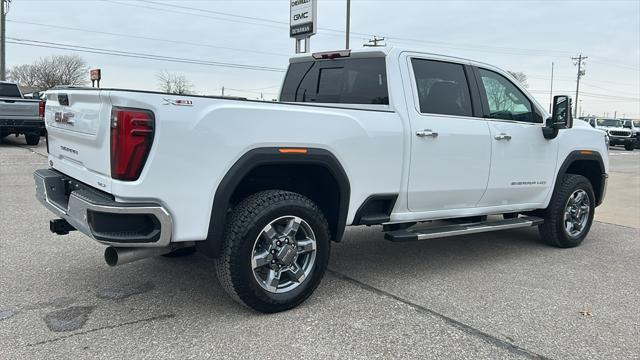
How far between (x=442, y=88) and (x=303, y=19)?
1228cm

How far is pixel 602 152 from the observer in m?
6.46

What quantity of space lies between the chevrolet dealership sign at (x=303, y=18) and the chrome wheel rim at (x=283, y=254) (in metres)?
12.9

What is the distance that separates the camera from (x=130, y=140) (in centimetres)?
319

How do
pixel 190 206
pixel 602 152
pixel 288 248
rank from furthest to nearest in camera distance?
pixel 602 152
pixel 288 248
pixel 190 206

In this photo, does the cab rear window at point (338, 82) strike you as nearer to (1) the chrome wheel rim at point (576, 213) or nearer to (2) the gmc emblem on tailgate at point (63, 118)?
(2) the gmc emblem on tailgate at point (63, 118)

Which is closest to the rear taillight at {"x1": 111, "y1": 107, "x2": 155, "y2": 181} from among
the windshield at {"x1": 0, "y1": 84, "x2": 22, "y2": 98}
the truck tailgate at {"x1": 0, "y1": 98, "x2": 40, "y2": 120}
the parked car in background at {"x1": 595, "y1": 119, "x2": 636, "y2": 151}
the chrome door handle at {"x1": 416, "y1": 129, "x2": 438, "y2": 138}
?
the chrome door handle at {"x1": 416, "y1": 129, "x2": 438, "y2": 138}

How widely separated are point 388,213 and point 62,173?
8.63ft

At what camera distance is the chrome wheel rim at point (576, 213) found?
20.2 ft

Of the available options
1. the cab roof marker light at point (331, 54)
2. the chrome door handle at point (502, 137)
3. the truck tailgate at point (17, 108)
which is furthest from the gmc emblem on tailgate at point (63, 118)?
the truck tailgate at point (17, 108)

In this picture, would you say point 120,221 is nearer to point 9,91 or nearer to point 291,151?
point 291,151

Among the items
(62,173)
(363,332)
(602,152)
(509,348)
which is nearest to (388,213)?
(363,332)

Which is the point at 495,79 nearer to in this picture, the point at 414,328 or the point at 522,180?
the point at 522,180

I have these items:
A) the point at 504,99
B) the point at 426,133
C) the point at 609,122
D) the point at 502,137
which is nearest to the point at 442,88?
the point at 426,133

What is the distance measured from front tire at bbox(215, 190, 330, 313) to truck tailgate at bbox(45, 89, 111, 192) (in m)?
0.90
